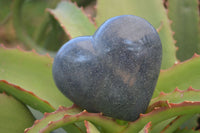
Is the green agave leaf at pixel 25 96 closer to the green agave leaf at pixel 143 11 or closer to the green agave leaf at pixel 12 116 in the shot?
the green agave leaf at pixel 12 116

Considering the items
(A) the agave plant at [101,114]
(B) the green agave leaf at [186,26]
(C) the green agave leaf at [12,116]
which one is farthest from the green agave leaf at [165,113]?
(B) the green agave leaf at [186,26]

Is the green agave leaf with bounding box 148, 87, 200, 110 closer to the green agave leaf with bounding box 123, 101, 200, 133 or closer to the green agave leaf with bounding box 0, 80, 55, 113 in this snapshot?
the green agave leaf with bounding box 123, 101, 200, 133

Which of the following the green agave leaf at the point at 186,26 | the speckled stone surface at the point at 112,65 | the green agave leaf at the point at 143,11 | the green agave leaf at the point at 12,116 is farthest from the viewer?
the green agave leaf at the point at 186,26

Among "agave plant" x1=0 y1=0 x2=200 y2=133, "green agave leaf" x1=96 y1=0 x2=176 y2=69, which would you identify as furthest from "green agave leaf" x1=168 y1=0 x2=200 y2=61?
"green agave leaf" x1=96 y1=0 x2=176 y2=69

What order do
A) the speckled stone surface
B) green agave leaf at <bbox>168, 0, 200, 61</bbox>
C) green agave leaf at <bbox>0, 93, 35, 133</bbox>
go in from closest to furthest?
the speckled stone surface < green agave leaf at <bbox>0, 93, 35, 133</bbox> < green agave leaf at <bbox>168, 0, 200, 61</bbox>

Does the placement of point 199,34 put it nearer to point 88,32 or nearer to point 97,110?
point 88,32

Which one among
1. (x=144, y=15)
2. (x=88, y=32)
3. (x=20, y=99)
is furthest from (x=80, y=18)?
(x=20, y=99)
